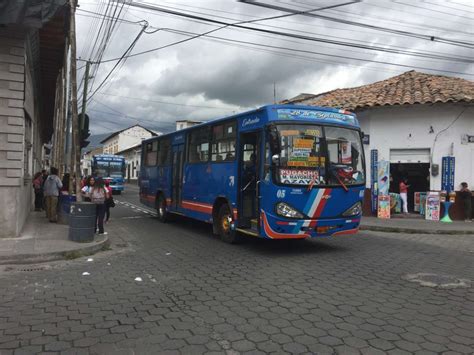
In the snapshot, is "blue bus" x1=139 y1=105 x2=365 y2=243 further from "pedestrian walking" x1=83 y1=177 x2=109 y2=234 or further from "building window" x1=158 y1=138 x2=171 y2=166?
"building window" x1=158 y1=138 x2=171 y2=166

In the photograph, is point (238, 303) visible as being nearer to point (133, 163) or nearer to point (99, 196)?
point (99, 196)

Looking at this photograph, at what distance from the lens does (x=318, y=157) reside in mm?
8930

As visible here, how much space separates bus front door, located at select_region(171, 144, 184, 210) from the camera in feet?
44.9

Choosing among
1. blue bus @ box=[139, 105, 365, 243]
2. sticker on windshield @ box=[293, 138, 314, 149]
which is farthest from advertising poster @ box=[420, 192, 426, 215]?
sticker on windshield @ box=[293, 138, 314, 149]

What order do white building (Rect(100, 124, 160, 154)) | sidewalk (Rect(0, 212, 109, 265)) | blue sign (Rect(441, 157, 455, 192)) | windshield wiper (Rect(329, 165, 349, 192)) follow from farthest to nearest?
white building (Rect(100, 124, 160, 154)) → blue sign (Rect(441, 157, 455, 192)) → windshield wiper (Rect(329, 165, 349, 192)) → sidewalk (Rect(0, 212, 109, 265))

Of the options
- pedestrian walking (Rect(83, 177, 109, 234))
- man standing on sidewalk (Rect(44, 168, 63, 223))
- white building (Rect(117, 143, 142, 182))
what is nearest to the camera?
pedestrian walking (Rect(83, 177, 109, 234))

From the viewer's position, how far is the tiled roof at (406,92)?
53.5ft

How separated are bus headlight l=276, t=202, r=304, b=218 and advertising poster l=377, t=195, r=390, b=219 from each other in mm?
9273

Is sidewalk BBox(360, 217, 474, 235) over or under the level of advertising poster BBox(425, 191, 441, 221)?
under

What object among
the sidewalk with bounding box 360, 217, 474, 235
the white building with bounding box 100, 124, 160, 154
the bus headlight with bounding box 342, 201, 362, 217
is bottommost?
the sidewalk with bounding box 360, 217, 474, 235

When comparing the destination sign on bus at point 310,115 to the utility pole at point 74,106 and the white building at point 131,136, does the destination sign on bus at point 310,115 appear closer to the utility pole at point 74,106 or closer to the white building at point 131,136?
the utility pole at point 74,106

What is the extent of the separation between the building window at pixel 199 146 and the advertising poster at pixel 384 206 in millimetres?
8057

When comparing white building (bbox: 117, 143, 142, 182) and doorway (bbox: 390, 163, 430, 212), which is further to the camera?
white building (bbox: 117, 143, 142, 182)

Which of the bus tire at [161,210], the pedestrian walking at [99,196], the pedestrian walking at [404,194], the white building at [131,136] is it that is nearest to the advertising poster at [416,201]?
the pedestrian walking at [404,194]
